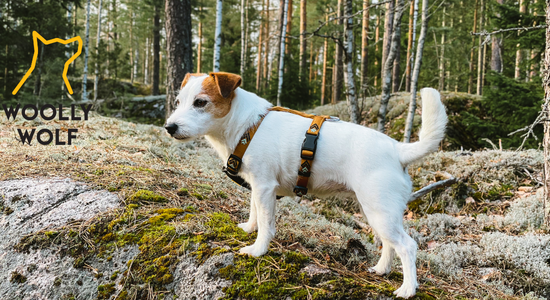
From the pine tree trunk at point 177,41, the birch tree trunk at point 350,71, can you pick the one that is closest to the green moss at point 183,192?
the pine tree trunk at point 177,41

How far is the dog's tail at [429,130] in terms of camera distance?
2486 millimetres

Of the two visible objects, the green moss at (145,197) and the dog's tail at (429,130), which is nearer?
the dog's tail at (429,130)

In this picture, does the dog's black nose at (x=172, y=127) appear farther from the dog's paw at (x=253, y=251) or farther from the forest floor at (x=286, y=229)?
the dog's paw at (x=253, y=251)

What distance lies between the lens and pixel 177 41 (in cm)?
800

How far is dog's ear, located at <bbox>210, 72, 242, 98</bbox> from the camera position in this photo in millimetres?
2689

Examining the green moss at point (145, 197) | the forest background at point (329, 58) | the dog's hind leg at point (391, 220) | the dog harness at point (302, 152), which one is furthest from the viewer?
the forest background at point (329, 58)

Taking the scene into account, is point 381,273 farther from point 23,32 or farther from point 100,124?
point 23,32

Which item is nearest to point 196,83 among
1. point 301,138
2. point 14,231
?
point 301,138

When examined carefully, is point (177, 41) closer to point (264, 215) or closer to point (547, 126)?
point (264, 215)

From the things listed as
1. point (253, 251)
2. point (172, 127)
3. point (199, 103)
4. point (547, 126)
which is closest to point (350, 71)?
point (547, 126)

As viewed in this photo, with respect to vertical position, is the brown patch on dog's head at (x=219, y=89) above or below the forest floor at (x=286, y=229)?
above

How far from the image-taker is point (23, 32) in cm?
1750

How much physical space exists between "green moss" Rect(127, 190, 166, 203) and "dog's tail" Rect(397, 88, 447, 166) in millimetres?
2460

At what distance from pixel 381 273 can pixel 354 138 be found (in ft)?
3.86
